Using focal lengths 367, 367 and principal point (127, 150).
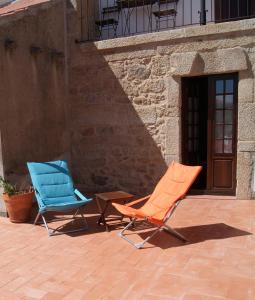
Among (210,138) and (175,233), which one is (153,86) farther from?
(175,233)

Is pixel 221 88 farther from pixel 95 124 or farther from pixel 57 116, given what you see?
pixel 57 116

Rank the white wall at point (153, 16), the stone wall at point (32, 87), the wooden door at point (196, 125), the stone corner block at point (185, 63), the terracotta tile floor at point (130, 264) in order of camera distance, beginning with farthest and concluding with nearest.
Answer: the white wall at point (153, 16)
the wooden door at point (196, 125)
the stone corner block at point (185, 63)
the stone wall at point (32, 87)
the terracotta tile floor at point (130, 264)

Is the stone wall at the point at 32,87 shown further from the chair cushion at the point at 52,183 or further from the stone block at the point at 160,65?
the stone block at the point at 160,65

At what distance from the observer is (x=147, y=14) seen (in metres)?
7.70

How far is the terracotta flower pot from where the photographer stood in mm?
5031

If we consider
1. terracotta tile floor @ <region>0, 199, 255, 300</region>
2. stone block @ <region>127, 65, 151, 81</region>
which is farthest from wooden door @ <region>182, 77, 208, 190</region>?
terracotta tile floor @ <region>0, 199, 255, 300</region>

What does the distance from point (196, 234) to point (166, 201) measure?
58 cm

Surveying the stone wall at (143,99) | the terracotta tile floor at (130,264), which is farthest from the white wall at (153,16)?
the terracotta tile floor at (130,264)

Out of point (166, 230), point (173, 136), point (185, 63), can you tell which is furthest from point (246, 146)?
point (166, 230)

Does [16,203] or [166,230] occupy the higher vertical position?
[16,203]

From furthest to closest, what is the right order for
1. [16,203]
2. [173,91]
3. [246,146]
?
[173,91] → [246,146] → [16,203]

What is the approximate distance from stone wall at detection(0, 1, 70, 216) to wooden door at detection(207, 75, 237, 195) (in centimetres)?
274

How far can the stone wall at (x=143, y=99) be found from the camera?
581cm

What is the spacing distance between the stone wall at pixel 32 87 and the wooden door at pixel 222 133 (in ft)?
8.99
